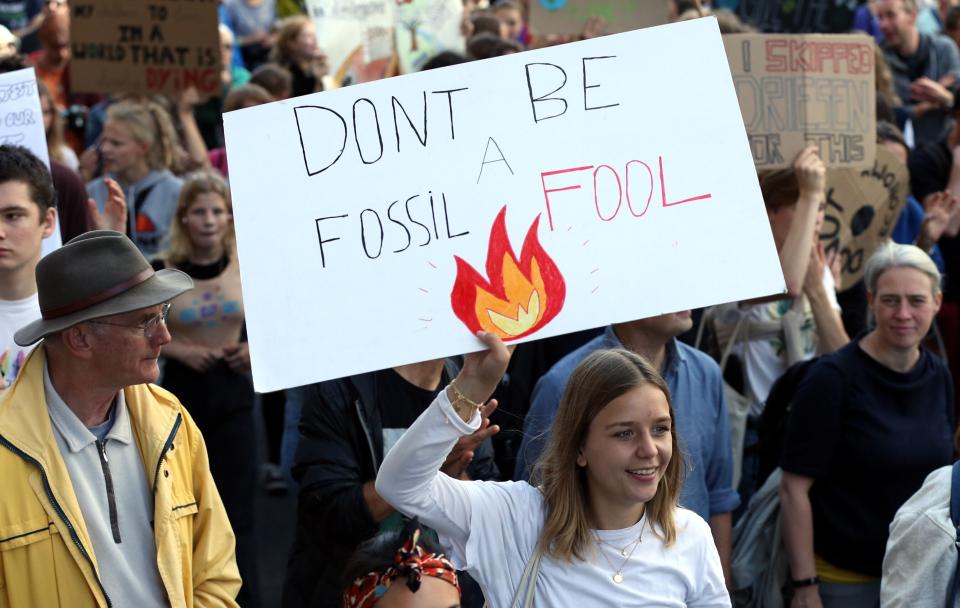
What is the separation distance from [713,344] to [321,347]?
8.85 feet

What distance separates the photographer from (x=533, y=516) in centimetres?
312

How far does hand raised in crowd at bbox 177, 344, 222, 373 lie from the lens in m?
5.95

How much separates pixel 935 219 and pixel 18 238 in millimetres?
4399

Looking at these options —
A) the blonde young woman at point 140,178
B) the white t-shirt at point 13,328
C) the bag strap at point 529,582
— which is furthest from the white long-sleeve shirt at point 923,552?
the blonde young woman at point 140,178

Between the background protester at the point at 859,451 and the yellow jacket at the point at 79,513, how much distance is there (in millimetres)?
2068

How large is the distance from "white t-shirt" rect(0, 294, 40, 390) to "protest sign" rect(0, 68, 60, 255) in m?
0.68

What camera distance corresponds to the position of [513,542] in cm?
309

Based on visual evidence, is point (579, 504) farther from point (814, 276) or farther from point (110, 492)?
point (814, 276)

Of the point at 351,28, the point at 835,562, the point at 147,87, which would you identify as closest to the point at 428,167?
the point at 835,562

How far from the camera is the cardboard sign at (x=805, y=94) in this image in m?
5.24

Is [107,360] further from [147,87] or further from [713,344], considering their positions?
[147,87]

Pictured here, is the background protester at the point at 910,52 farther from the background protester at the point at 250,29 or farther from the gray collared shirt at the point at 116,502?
the gray collared shirt at the point at 116,502

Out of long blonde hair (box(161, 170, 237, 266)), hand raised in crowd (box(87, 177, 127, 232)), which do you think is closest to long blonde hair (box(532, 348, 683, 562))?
hand raised in crowd (box(87, 177, 127, 232))

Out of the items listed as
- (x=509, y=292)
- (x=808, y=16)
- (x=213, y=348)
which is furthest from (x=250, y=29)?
(x=509, y=292)
